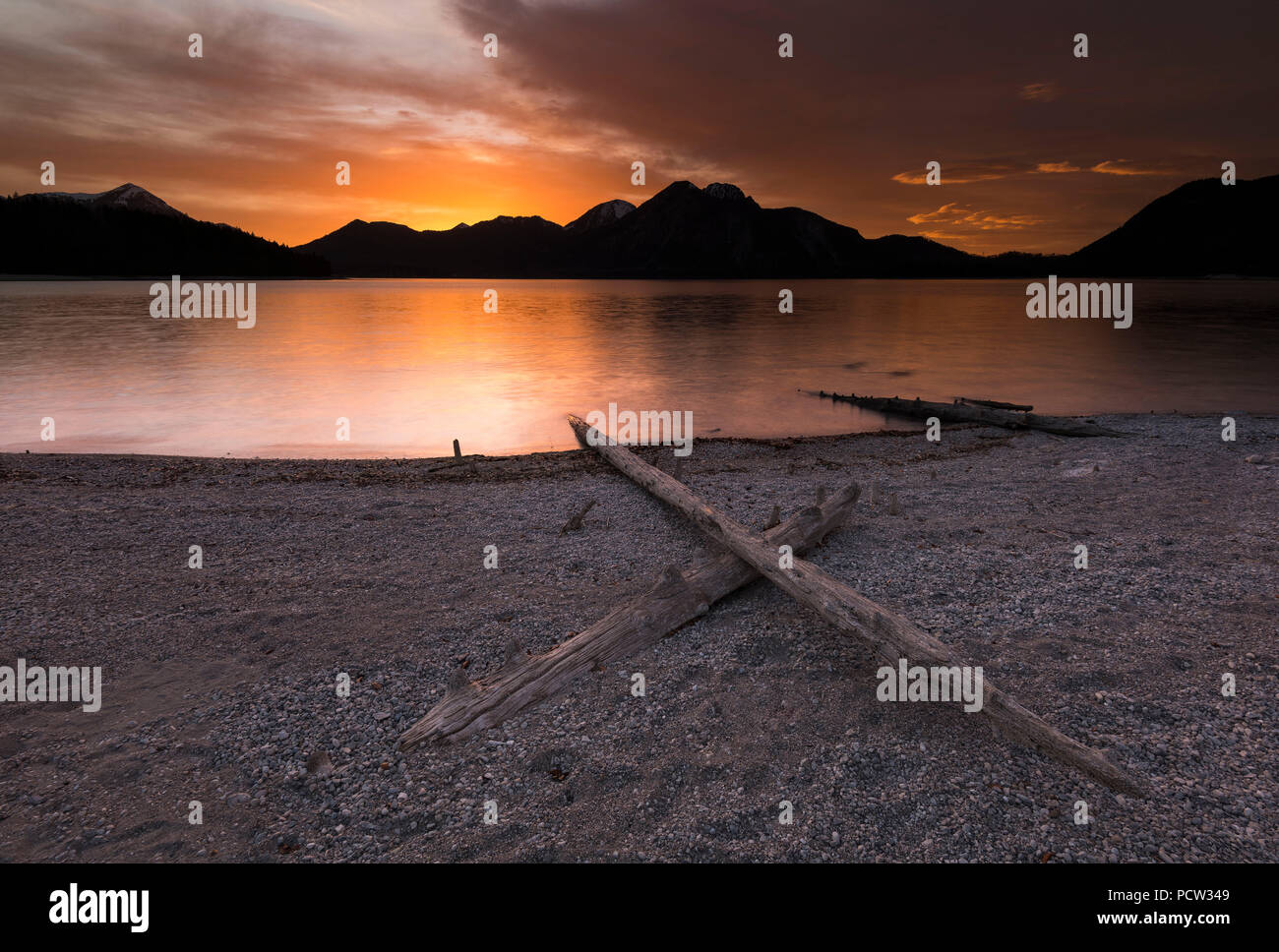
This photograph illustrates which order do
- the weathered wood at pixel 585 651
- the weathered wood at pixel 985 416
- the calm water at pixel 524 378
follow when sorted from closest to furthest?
the weathered wood at pixel 585 651 → the weathered wood at pixel 985 416 → the calm water at pixel 524 378

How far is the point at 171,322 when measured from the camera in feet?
215

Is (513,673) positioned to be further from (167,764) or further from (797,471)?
(797,471)

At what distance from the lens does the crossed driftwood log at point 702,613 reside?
5465mm

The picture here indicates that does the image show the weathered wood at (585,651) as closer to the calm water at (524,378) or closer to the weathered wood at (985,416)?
the weathered wood at (985,416)

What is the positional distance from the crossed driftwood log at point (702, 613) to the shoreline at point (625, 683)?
0.17 meters

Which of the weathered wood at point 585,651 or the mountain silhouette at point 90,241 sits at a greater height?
the mountain silhouette at point 90,241

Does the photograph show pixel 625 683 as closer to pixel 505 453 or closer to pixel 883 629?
pixel 883 629

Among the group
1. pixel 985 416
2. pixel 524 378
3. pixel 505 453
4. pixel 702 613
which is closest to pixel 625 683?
pixel 702 613

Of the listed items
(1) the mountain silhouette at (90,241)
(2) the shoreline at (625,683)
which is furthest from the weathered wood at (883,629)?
(1) the mountain silhouette at (90,241)

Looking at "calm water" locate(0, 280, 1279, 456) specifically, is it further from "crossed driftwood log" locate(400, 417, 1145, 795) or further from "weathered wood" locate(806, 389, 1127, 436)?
"crossed driftwood log" locate(400, 417, 1145, 795)

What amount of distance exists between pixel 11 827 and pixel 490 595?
4.76 m

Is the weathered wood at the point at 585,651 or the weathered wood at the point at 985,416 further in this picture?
the weathered wood at the point at 985,416

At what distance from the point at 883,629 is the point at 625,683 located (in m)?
2.61
